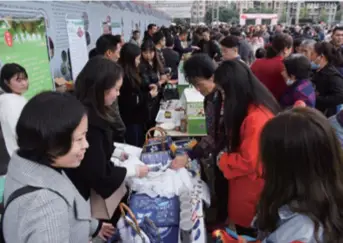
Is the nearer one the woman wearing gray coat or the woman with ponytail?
the woman wearing gray coat

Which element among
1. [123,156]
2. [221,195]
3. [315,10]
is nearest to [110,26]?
[123,156]

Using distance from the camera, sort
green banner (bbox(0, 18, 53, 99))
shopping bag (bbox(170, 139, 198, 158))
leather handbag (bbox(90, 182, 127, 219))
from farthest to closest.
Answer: green banner (bbox(0, 18, 53, 99)) < shopping bag (bbox(170, 139, 198, 158)) < leather handbag (bbox(90, 182, 127, 219))

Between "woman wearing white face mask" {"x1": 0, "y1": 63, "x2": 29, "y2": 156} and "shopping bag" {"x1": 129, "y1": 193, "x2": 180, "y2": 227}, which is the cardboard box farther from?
"woman wearing white face mask" {"x1": 0, "y1": 63, "x2": 29, "y2": 156}

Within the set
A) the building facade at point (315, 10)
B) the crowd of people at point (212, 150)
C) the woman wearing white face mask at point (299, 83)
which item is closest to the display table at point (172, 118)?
the crowd of people at point (212, 150)

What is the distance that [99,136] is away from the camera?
4.87ft

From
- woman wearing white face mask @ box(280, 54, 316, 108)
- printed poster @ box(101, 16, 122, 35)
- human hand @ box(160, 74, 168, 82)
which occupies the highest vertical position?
printed poster @ box(101, 16, 122, 35)

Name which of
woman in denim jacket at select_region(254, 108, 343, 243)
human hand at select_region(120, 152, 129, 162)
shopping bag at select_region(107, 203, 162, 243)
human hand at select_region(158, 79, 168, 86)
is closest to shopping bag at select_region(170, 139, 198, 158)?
human hand at select_region(120, 152, 129, 162)

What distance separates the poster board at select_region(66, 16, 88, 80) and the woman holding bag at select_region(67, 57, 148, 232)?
2958 millimetres

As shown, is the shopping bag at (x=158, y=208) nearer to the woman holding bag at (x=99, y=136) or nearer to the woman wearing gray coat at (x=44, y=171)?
the woman holding bag at (x=99, y=136)

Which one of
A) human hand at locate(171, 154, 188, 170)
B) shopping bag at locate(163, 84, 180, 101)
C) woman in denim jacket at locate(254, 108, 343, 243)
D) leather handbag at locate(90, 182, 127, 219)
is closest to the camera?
woman in denim jacket at locate(254, 108, 343, 243)

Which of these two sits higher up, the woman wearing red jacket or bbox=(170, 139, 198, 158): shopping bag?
the woman wearing red jacket

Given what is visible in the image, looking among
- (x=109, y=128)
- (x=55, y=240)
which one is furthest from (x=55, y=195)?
(x=109, y=128)

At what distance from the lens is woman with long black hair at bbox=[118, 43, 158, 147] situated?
2.95 metres

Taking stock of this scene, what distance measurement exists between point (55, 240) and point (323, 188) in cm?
86
